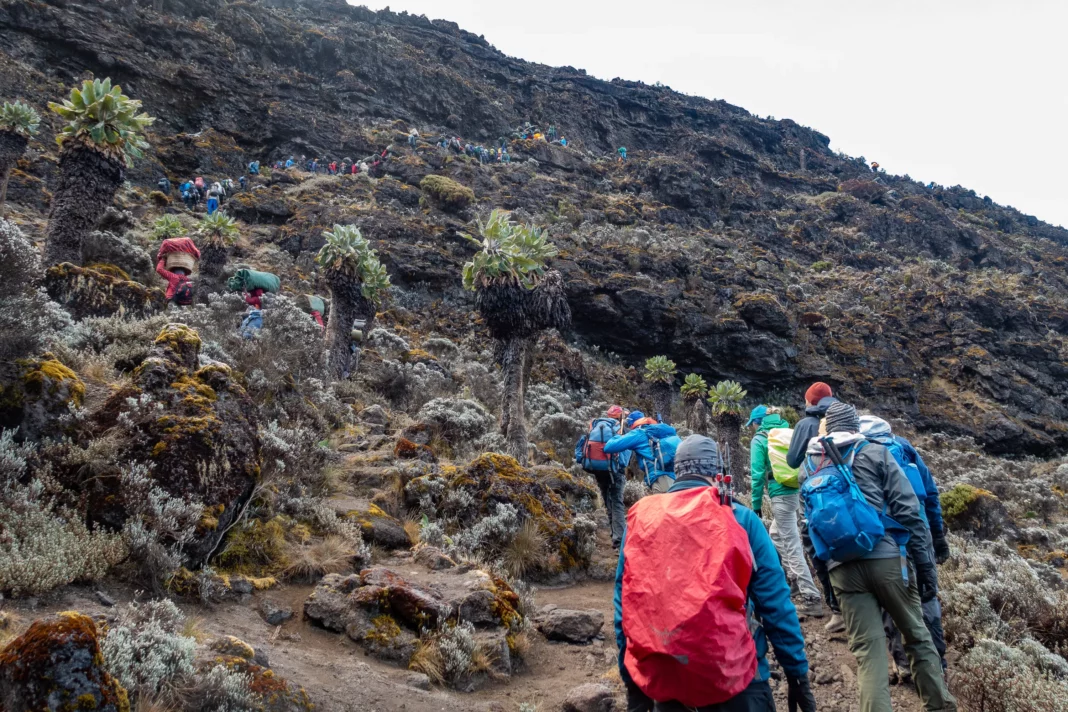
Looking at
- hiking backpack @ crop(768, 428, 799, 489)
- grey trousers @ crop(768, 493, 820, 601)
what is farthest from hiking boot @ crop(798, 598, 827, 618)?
hiking backpack @ crop(768, 428, 799, 489)

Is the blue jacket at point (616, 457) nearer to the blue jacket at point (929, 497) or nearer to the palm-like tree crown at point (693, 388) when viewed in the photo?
the blue jacket at point (929, 497)

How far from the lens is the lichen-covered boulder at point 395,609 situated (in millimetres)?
4359

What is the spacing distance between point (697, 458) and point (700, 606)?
0.74m

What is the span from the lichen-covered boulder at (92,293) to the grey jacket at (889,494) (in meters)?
10.2

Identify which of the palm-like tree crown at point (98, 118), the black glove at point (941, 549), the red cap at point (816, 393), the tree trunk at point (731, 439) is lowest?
the tree trunk at point (731, 439)

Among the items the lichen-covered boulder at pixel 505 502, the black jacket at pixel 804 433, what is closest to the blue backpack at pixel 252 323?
the lichen-covered boulder at pixel 505 502

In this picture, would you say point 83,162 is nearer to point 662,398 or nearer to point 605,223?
point 662,398

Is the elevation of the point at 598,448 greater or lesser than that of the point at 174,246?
lesser

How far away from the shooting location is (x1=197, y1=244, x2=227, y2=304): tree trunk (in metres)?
16.2

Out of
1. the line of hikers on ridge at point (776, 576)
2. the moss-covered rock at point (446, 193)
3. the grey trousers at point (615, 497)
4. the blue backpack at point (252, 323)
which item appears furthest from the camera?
the moss-covered rock at point (446, 193)

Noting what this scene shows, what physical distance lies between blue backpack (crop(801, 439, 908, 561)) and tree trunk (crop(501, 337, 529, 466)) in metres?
10.1

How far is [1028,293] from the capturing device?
2021 inches

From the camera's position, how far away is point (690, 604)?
2.24 m

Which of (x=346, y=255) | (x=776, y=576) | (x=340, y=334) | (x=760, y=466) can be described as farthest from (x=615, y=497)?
(x=346, y=255)
